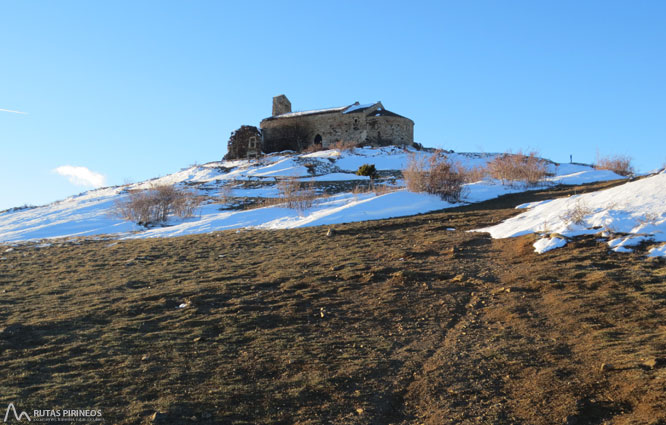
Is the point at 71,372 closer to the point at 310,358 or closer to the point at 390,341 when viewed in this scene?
the point at 310,358

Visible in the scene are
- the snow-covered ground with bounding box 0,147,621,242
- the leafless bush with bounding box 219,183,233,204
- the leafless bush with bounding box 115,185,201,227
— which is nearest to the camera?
the snow-covered ground with bounding box 0,147,621,242

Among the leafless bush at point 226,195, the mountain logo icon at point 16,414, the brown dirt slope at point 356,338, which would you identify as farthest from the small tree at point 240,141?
the mountain logo icon at point 16,414

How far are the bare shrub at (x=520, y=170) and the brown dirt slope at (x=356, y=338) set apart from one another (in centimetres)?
1180

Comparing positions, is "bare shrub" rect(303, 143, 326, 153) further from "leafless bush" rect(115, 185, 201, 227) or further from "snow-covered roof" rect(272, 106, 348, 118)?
"leafless bush" rect(115, 185, 201, 227)

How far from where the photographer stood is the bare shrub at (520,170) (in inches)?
787

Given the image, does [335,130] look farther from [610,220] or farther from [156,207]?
[610,220]

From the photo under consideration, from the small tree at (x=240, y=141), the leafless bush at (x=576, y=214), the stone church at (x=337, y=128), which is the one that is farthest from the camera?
the small tree at (x=240, y=141)

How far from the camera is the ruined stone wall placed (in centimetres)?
4294

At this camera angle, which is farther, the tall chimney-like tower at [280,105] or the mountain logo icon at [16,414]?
the tall chimney-like tower at [280,105]

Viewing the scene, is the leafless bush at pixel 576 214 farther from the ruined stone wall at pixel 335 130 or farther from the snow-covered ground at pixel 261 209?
the ruined stone wall at pixel 335 130

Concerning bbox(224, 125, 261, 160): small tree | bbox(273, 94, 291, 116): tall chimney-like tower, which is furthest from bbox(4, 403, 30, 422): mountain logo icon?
bbox(273, 94, 291, 116): tall chimney-like tower

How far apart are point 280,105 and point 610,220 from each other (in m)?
44.8

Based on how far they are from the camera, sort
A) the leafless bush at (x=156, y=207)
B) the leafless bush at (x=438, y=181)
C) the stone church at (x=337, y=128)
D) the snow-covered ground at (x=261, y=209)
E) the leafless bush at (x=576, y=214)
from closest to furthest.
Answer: the leafless bush at (x=576, y=214)
the snow-covered ground at (x=261, y=209)
the leafless bush at (x=438, y=181)
the leafless bush at (x=156, y=207)
the stone church at (x=337, y=128)

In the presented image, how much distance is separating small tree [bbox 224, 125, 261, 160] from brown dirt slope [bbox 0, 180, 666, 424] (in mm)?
36167
